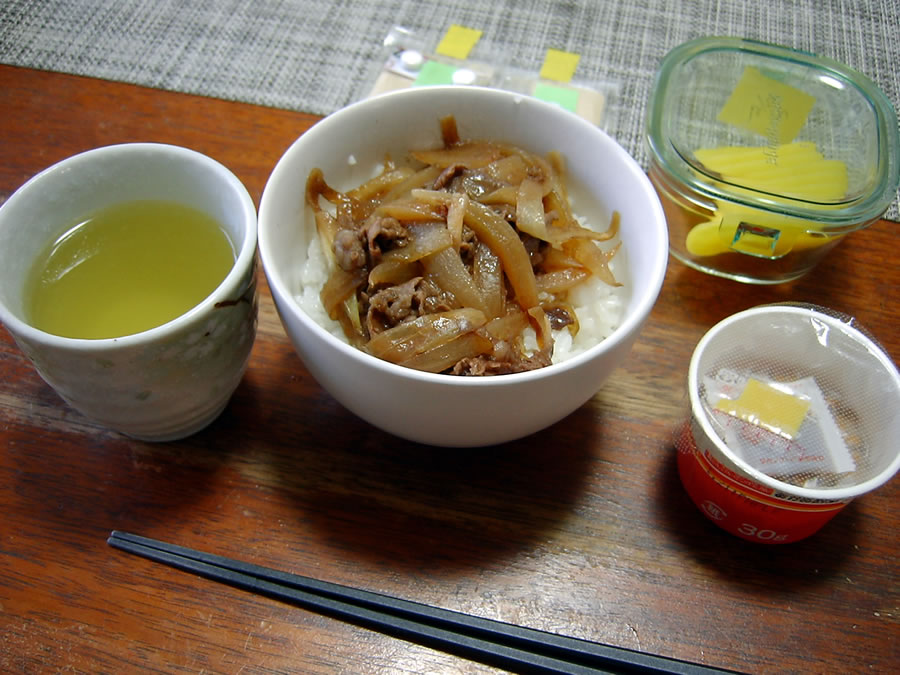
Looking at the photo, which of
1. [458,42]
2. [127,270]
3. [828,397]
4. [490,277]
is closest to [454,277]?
[490,277]

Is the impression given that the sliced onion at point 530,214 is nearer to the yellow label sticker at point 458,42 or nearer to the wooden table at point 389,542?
the wooden table at point 389,542

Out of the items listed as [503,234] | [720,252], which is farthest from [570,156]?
[720,252]

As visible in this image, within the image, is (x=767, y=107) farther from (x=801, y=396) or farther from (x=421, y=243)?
(x=421, y=243)

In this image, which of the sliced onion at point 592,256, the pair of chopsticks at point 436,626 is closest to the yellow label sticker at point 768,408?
the sliced onion at point 592,256

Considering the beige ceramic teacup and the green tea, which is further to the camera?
the green tea

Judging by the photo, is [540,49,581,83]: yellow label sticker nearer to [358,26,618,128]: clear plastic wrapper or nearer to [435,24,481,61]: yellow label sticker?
[358,26,618,128]: clear plastic wrapper

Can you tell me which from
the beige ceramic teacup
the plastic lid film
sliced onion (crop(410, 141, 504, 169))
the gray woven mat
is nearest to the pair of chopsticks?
the beige ceramic teacup

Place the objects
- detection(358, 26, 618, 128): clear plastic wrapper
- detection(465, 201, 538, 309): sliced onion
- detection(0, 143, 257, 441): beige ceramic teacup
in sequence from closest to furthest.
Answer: detection(0, 143, 257, 441): beige ceramic teacup
detection(465, 201, 538, 309): sliced onion
detection(358, 26, 618, 128): clear plastic wrapper
